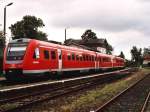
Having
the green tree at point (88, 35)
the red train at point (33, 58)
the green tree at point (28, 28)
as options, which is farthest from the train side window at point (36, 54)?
the green tree at point (88, 35)

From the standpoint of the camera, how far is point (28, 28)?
3679 inches

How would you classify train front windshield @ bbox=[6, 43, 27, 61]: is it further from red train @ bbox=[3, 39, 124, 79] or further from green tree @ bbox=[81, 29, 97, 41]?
green tree @ bbox=[81, 29, 97, 41]

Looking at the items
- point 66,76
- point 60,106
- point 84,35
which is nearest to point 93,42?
point 84,35

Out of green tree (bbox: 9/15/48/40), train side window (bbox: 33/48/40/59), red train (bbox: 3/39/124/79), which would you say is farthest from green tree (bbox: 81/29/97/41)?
train side window (bbox: 33/48/40/59)

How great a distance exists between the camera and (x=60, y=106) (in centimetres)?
1386

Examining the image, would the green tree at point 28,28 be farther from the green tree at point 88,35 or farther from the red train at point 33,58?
the green tree at point 88,35

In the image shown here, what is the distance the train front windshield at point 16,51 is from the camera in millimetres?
24855

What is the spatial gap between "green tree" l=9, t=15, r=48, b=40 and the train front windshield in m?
63.5

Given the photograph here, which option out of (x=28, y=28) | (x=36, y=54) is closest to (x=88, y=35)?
(x=28, y=28)

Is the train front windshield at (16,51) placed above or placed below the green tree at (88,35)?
below

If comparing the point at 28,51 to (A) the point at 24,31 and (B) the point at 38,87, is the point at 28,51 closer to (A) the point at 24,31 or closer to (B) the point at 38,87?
(B) the point at 38,87

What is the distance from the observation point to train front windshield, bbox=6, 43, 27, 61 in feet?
81.5

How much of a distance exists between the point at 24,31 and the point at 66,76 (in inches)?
2319

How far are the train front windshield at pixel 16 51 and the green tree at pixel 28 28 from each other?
63.5 meters
